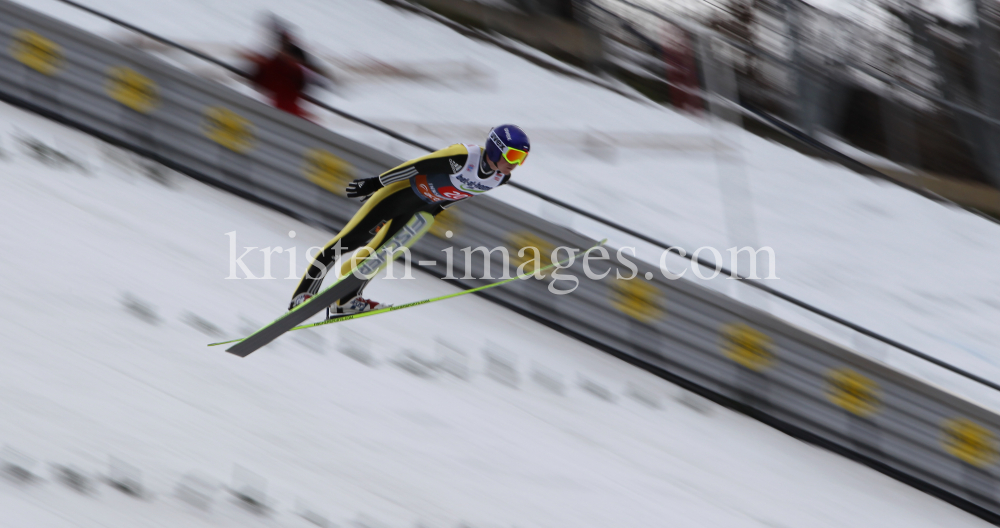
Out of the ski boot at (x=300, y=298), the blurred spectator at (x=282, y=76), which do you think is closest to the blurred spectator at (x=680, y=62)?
the blurred spectator at (x=282, y=76)

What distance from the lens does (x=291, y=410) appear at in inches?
170

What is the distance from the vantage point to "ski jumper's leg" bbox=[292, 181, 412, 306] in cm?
452

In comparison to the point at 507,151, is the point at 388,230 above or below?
below

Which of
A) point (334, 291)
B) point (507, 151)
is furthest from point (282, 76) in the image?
point (507, 151)

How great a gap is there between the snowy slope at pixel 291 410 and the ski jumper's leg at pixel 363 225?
0.46 metres

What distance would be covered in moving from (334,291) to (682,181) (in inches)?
221

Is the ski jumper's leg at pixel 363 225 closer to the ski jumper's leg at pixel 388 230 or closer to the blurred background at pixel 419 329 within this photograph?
the ski jumper's leg at pixel 388 230

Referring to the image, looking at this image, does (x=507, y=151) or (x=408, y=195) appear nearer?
(x=507, y=151)

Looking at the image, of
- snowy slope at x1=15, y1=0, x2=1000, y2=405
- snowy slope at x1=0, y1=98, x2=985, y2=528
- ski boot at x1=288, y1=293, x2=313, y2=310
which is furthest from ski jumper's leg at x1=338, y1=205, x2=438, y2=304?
snowy slope at x1=15, y1=0, x2=1000, y2=405

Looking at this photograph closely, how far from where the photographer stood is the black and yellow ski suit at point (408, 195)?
416cm

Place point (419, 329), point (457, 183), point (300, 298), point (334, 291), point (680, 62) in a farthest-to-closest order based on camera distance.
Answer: point (680, 62) → point (419, 329) → point (300, 298) → point (334, 291) → point (457, 183)

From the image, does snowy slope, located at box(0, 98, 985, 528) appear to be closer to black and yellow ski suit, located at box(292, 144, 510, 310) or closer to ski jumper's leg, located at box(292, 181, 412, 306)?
ski jumper's leg, located at box(292, 181, 412, 306)

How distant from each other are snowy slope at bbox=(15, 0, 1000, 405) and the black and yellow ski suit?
105 inches

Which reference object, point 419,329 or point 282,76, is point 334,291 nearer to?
point 419,329
